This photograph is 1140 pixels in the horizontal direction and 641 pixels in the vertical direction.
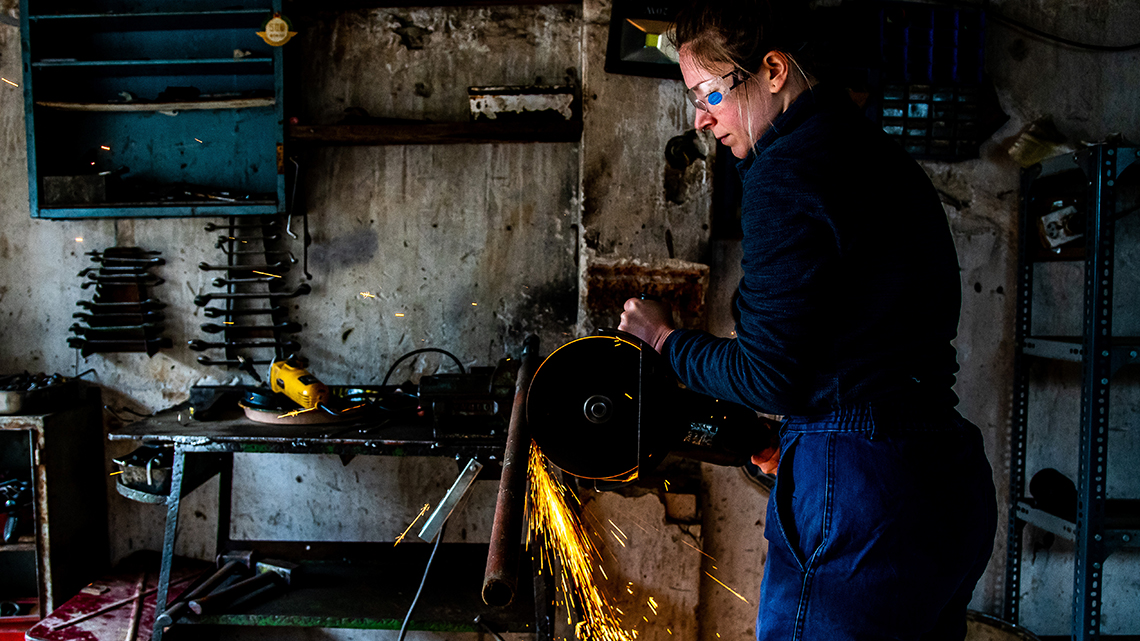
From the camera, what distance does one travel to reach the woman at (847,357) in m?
0.99

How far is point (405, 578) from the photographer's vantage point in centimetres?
232

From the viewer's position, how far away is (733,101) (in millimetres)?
1139

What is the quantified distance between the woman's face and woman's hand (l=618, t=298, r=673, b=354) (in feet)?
1.20

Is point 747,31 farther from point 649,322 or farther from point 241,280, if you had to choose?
point 241,280

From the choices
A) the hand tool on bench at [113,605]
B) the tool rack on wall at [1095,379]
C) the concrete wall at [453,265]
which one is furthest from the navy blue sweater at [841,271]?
the hand tool on bench at [113,605]

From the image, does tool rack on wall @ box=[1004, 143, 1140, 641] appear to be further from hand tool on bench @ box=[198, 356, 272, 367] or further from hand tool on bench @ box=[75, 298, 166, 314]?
hand tool on bench @ box=[75, 298, 166, 314]

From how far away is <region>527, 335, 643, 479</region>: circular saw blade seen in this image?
1280 millimetres

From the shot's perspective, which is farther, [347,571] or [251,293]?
[251,293]

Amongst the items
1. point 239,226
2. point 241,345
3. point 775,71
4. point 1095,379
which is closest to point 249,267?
point 239,226

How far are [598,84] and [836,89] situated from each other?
1.14 m

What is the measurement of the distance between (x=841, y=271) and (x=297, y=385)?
5.84ft

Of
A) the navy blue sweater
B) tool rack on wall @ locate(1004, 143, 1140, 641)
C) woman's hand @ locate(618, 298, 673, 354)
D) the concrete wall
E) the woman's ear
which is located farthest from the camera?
the concrete wall

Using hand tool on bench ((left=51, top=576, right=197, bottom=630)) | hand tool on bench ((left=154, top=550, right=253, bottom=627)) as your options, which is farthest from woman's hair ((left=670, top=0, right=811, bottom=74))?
hand tool on bench ((left=51, top=576, right=197, bottom=630))

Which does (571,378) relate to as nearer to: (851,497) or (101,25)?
(851,497)
